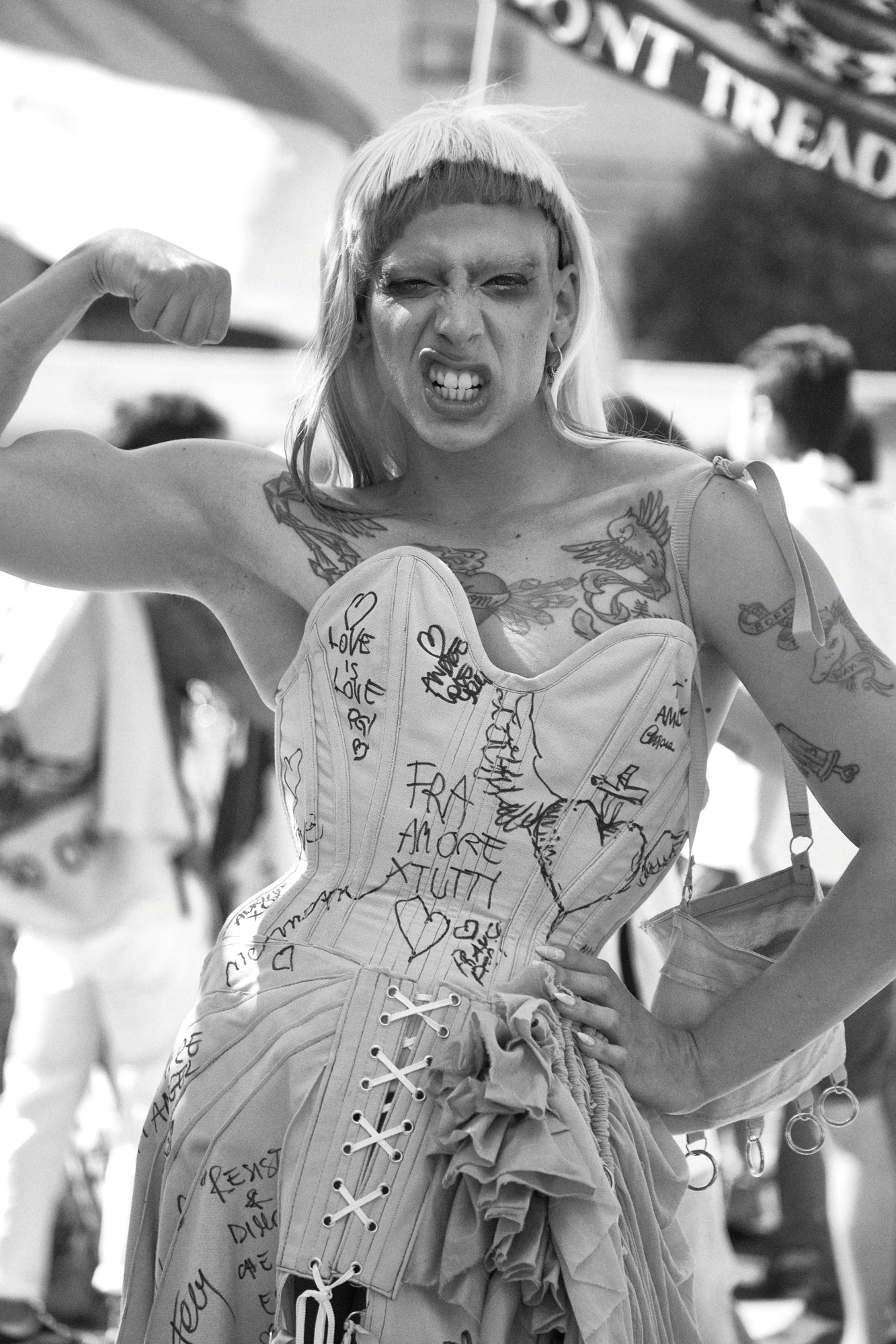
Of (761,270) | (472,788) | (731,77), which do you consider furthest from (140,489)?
(761,270)

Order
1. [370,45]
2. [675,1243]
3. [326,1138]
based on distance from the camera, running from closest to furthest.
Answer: [326,1138]
[675,1243]
[370,45]

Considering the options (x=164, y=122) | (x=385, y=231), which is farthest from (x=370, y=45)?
(x=385, y=231)

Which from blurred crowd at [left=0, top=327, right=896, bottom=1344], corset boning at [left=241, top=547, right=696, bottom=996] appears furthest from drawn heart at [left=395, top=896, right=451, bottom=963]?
blurred crowd at [left=0, top=327, right=896, bottom=1344]

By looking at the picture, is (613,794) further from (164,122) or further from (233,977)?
(164,122)

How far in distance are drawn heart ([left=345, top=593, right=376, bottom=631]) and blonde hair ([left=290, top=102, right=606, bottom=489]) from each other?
0.20m

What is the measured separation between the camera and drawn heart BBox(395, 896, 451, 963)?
206cm

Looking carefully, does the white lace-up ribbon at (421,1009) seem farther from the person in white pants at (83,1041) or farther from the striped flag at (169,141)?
the striped flag at (169,141)

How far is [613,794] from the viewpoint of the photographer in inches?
82.4

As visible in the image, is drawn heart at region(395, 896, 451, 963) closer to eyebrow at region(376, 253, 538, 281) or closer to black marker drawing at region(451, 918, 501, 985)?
black marker drawing at region(451, 918, 501, 985)

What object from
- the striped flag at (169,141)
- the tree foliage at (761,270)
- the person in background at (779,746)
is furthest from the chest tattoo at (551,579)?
the tree foliage at (761,270)

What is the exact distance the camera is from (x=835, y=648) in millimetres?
2145

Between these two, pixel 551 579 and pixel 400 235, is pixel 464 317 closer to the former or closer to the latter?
pixel 400 235

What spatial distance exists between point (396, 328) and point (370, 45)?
26245mm

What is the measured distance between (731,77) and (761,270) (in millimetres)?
17699
